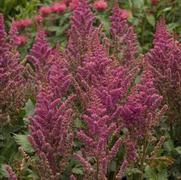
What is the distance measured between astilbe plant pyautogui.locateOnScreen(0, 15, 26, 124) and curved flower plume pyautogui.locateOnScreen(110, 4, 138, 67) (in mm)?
835

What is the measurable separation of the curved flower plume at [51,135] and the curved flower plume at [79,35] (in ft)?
3.61

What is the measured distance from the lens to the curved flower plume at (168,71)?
12.8ft

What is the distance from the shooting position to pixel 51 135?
10.3 ft

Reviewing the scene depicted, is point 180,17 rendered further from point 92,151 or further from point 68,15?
point 92,151

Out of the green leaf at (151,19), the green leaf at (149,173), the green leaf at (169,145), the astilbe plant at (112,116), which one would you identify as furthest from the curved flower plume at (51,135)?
the green leaf at (151,19)

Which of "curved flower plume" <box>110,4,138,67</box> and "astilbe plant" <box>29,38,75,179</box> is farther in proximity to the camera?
"curved flower plume" <box>110,4,138,67</box>

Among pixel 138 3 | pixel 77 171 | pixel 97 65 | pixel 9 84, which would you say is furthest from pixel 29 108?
pixel 138 3

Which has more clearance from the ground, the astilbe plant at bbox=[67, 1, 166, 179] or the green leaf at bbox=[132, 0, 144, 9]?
the green leaf at bbox=[132, 0, 144, 9]

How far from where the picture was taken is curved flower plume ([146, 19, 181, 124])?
12.8ft

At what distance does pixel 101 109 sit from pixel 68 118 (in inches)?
10.4

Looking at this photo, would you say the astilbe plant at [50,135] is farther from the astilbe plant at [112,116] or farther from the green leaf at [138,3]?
the green leaf at [138,3]

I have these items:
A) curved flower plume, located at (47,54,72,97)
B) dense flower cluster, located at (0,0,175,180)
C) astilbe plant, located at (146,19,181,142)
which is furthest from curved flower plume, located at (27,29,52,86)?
astilbe plant, located at (146,19,181,142)

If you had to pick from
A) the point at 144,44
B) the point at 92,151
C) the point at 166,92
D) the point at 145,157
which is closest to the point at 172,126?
the point at 166,92

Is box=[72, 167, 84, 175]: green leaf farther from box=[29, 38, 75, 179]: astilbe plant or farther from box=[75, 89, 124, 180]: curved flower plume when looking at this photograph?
box=[75, 89, 124, 180]: curved flower plume
